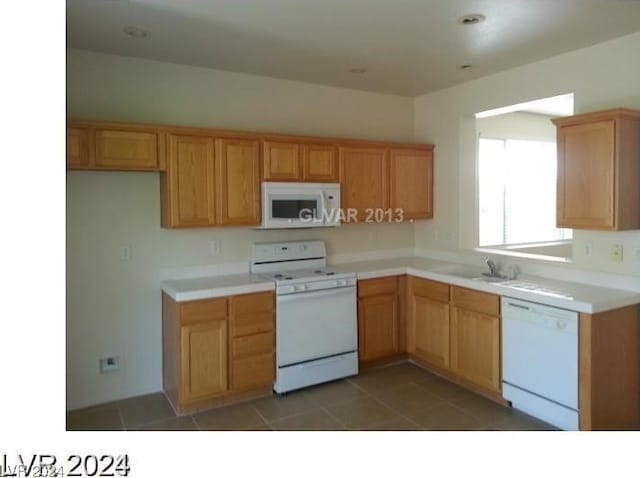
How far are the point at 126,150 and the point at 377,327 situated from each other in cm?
253

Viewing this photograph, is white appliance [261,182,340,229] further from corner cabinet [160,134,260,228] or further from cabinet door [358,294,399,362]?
cabinet door [358,294,399,362]

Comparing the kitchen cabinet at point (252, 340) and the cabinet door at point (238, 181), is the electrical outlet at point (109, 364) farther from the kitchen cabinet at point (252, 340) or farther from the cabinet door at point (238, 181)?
the cabinet door at point (238, 181)

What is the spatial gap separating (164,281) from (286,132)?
167 cm

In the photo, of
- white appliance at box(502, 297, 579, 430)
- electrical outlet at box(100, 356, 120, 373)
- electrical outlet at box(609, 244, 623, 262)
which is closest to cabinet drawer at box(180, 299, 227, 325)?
electrical outlet at box(100, 356, 120, 373)

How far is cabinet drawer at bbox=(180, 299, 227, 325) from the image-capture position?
3275mm

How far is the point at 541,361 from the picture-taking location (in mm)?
3115

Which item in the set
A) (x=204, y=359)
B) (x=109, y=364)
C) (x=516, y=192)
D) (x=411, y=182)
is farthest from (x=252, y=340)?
(x=516, y=192)

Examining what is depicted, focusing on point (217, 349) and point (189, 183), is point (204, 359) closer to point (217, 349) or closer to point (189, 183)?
point (217, 349)

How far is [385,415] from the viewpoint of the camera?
3.33 meters

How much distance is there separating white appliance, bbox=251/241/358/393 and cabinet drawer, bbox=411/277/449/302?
630mm

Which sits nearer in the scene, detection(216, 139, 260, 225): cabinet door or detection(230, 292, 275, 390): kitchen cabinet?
detection(230, 292, 275, 390): kitchen cabinet

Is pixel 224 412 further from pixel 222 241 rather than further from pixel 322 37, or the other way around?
pixel 322 37

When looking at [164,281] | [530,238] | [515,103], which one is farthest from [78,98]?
[530,238]

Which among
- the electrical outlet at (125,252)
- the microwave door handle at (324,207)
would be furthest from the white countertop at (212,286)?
the microwave door handle at (324,207)
